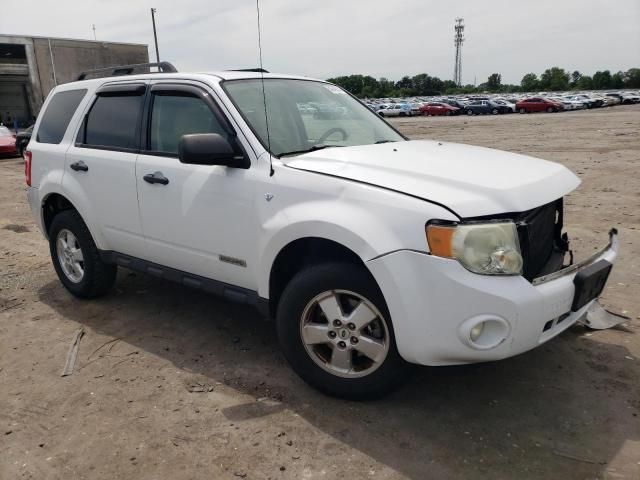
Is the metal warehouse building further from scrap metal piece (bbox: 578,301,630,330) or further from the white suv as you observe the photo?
scrap metal piece (bbox: 578,301,630,330)

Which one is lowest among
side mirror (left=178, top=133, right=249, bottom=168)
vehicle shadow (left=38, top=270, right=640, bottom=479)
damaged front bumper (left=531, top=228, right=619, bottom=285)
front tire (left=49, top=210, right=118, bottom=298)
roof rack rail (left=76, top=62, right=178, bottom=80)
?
vehicle shadow (left=38, top=270, right=640, bottom=479)

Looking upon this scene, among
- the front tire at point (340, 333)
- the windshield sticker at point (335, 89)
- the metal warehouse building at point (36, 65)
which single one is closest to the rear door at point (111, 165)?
the windshield sticker at point (335, 89)

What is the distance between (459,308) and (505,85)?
136101mm

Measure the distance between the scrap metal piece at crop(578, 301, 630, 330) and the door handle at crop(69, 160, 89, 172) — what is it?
3.90m

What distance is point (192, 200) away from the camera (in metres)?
3.53

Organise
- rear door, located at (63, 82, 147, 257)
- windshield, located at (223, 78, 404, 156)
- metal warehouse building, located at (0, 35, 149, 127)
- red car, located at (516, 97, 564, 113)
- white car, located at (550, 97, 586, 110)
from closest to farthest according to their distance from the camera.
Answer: windshield, located at (223, 78, 404, 156) < rear door, located at (63, 82, 147, 257) < red car, located at (516, 97, 564, 113) < white car, located at (550, 97, 586, 110) < metal warehouse building, located at (0, 35, 149, 127)

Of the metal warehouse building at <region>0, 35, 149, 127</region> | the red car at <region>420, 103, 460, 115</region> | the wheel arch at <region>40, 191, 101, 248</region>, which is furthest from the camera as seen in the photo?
the red car at <region>420, 103, 460, 115</region>

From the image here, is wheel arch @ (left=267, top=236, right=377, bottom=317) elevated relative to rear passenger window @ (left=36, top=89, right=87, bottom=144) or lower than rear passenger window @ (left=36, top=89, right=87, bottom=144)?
lower

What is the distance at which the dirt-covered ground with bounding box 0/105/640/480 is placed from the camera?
2.61 m

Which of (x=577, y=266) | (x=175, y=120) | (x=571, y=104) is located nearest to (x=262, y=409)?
(x=577, y=266)

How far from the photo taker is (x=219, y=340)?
3980 mm

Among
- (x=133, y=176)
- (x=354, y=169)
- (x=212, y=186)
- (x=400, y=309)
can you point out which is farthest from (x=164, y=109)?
(x=400, y=309)

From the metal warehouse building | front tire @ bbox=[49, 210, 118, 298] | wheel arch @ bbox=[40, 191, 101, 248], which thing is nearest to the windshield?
wheel arch @ bbox=[40, 191, 101, 248]

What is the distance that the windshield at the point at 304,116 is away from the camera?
3.45 m
